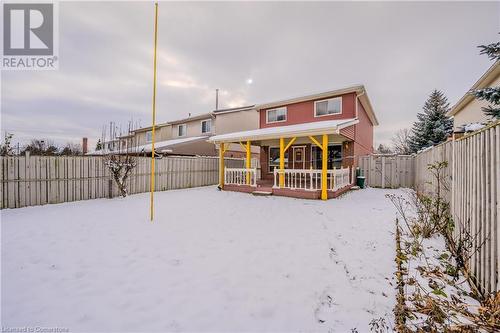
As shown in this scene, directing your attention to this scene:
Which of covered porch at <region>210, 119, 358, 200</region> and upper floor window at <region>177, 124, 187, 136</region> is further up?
upper floor window at <region>177, 124, 187, 136</region>

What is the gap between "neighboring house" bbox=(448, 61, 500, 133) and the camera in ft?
29.7

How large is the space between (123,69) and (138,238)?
449 inches

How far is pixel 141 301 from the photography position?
2.68 meters

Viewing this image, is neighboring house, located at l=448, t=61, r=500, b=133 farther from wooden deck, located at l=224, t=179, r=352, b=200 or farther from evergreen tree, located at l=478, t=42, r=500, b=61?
wooden deck, located at l=224, t=179, r=352, b=200

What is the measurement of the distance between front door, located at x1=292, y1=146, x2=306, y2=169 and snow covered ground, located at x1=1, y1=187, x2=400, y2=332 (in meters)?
8.11

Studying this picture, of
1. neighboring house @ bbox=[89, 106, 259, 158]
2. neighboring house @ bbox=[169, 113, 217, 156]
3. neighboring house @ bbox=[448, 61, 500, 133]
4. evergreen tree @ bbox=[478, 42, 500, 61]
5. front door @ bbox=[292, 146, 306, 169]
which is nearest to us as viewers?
evergreen tree @ bbox=[478, 42, 500, 61]

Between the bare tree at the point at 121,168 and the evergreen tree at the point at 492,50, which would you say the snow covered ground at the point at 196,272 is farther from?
the evergreen tree at the point at 492,50

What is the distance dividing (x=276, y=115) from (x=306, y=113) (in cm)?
237

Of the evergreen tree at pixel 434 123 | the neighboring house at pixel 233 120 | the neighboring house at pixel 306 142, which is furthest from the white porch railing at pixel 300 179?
the evergreen tree at pixel 434 123

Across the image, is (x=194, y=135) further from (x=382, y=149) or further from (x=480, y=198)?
(x=382, y=149)

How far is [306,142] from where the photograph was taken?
13.2 meters

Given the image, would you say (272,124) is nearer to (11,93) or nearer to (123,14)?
(123,14)

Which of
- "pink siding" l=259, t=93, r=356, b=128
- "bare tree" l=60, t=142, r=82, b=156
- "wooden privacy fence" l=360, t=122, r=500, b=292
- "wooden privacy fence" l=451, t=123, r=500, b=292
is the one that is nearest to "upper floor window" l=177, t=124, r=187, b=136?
"bare tree" l=60, t=142, r=82, b=156

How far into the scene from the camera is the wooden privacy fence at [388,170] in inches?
519
